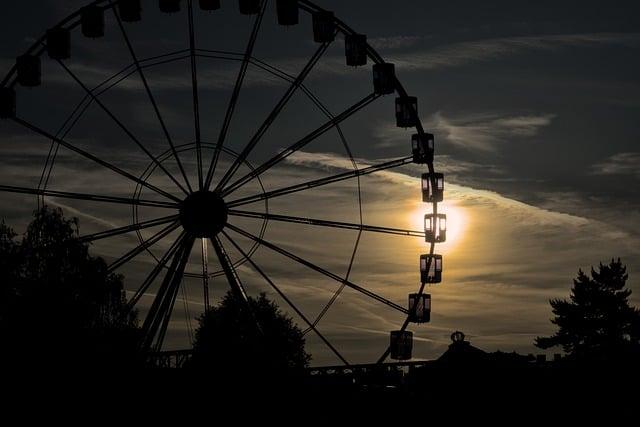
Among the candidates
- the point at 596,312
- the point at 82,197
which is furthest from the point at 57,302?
the point at 596,312

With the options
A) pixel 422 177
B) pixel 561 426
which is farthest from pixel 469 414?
pixel 422 177

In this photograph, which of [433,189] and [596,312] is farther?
[596,312]

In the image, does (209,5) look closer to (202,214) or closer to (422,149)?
(202,214)

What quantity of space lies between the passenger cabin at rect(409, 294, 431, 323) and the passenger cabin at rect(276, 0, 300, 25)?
10.0 m

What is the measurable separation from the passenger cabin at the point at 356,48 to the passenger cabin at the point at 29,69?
10278 mm

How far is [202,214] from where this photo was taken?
34.0 metres

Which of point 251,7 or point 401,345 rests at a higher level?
point 251,7

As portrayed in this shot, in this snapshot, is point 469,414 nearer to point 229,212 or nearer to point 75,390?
point 229,212

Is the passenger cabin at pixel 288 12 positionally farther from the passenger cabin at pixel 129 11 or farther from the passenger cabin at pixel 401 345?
the passenger cabin at pixel 401 345

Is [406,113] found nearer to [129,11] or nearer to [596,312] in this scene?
[129,11]

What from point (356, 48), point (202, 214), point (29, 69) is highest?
point (356, 48)

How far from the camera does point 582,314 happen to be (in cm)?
9131

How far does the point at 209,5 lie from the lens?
126 feet

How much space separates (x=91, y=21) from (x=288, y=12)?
21.4ft
